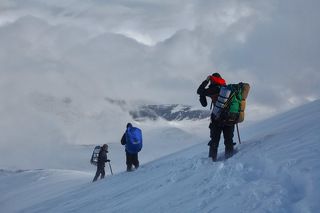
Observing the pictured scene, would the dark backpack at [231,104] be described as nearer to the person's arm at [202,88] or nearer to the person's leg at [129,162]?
the person's arm at [202,88]

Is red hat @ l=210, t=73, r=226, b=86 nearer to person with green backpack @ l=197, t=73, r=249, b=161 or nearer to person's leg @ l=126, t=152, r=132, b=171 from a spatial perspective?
person with green backpack @ l=197, t=73, r=249, b=161

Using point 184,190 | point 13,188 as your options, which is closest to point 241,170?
point 184,190

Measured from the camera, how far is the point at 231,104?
13.4 m

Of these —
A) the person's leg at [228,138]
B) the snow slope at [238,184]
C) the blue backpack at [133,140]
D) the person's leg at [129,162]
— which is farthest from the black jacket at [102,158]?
the person's leg at [228,138]

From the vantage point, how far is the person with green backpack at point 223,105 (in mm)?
13297

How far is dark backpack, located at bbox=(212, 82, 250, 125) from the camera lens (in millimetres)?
13242

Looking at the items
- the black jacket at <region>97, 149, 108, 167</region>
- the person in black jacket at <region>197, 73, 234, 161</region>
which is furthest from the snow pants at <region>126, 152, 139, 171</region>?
the person in black jacket at <region>197, 73, 234, 161</region>

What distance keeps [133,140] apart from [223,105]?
26.9ft

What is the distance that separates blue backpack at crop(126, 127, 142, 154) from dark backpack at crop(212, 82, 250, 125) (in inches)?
295

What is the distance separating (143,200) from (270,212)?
477 centimetres

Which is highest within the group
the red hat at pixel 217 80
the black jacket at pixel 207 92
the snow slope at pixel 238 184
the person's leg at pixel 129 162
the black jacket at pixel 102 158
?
the red hat at pixel 217 80

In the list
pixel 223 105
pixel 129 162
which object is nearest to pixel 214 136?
pixel 223 105

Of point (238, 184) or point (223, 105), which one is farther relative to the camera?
point (223, 105)

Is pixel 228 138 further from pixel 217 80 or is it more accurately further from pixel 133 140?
pixel 133 140
